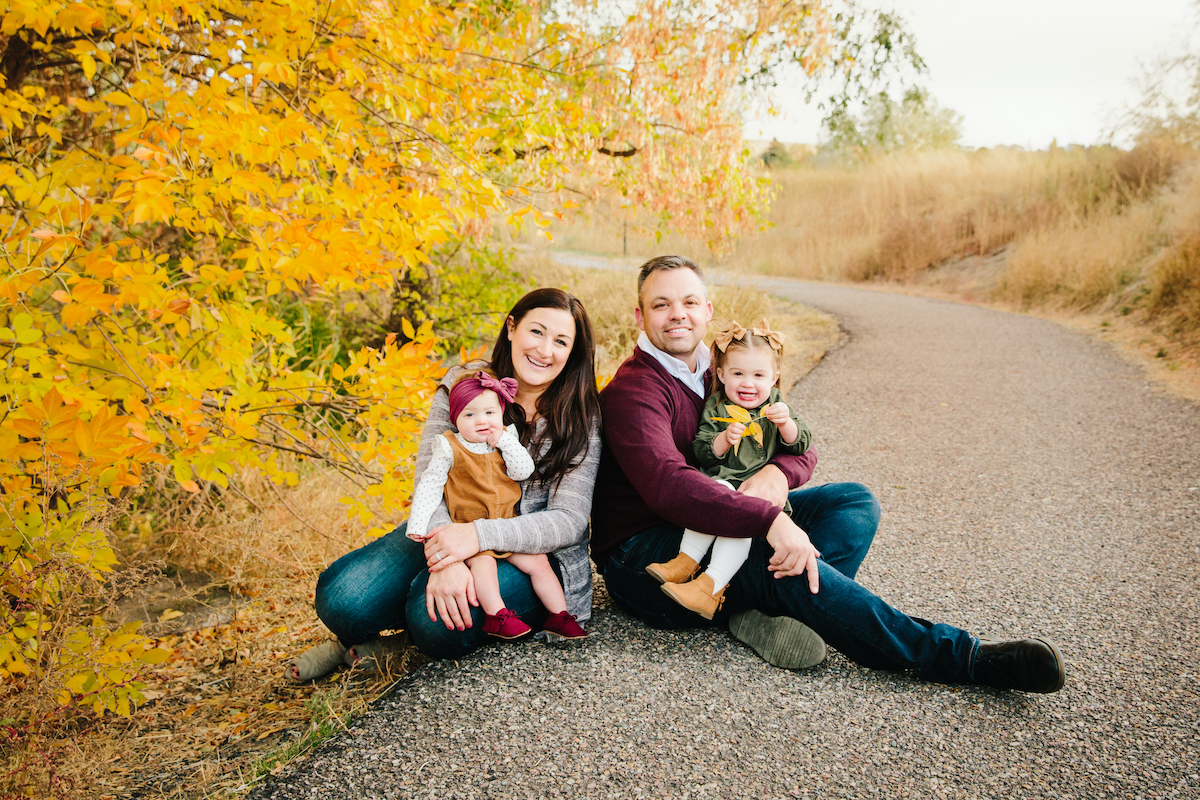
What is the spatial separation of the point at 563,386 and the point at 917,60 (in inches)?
249

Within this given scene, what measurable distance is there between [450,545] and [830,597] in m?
1.20

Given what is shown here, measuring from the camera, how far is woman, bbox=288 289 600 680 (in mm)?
2412

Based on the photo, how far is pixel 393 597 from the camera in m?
2.54

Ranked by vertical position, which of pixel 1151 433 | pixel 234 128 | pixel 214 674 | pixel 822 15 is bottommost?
pixel 214 674

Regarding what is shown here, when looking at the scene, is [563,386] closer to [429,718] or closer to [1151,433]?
[429,718]

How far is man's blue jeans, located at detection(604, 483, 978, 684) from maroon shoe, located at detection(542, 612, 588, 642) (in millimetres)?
260

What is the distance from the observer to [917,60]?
23.8 feet

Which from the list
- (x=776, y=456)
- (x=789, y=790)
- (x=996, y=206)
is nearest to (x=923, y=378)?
(x=776, y=456)

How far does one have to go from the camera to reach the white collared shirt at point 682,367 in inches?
111

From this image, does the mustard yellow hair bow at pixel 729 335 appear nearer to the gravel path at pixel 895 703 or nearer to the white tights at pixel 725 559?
the white tights at pixel 725 559

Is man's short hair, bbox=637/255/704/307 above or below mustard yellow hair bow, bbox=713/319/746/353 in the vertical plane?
above

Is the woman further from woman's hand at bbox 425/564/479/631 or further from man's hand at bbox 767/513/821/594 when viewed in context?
man's hand at bbox 767/513/821/594

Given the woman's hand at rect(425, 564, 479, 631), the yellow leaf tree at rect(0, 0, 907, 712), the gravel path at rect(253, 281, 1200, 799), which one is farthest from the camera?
the woman's hand at rect(425, 564, 479, 631)

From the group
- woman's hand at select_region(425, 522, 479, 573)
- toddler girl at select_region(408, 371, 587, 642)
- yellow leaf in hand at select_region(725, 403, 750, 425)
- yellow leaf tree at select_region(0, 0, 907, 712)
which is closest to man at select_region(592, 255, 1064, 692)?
yellow leaf in hand at select_region(725, 403, 750, 425)
